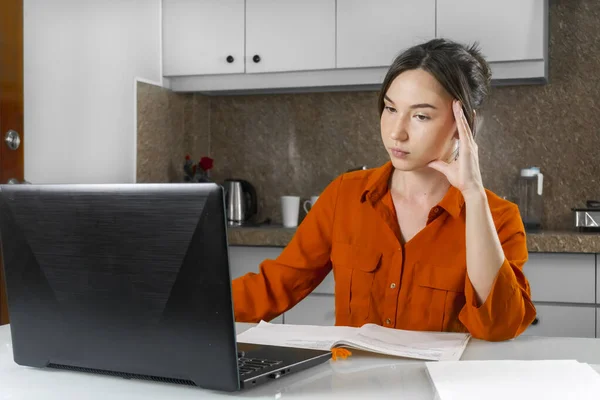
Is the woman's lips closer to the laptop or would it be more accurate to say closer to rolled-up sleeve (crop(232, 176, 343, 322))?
rolled-up sleeve (crop(232, 176, 343, 322))

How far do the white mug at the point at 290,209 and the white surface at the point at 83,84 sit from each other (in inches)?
26.4

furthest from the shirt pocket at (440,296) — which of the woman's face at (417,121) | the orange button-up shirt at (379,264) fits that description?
the woman's face at (417,121)

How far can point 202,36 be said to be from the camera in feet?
11.3

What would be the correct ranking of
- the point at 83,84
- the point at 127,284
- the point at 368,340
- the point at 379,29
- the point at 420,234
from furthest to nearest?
the point at 379,29 < the point at 83,84 < the point at 420,234 < the point at 368,340 < the point at 127,284

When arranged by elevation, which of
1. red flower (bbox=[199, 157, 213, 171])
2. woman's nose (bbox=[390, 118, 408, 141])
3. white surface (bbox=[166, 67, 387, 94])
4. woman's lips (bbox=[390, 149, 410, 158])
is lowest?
red flower (bbox=[199, 157, 213, 171])

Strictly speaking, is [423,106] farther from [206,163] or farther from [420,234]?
[206,163]

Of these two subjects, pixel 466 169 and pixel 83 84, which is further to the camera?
pixel 83 84

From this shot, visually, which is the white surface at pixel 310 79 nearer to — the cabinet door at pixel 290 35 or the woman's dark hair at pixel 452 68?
the cabinet door at pixel 290 35

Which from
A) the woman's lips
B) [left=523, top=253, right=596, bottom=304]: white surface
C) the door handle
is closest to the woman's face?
the woman's lips

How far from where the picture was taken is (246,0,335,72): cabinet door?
10.7 feet

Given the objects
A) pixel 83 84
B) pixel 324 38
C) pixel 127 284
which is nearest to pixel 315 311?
pixel 324 38

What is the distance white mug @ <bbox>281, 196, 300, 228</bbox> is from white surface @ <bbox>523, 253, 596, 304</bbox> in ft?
3.46

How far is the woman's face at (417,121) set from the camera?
152 centimetres

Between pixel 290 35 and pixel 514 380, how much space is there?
2531 millimetres
